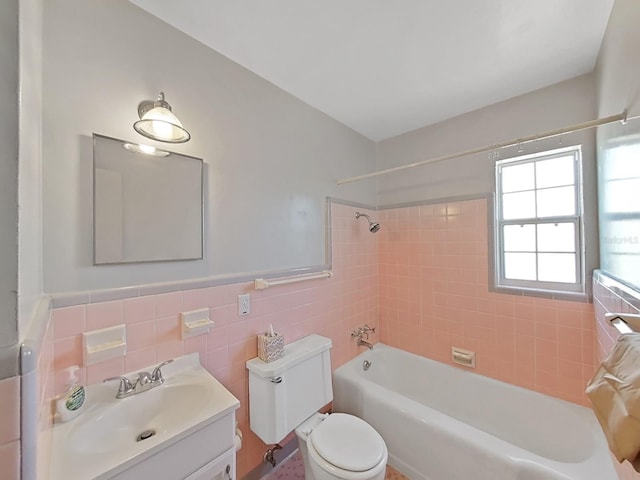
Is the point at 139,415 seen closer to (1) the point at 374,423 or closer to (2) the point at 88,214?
(2) the point at 88,214

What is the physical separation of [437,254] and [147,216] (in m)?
2.18

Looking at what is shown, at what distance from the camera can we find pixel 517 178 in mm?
1990

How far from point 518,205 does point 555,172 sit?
1.03ft

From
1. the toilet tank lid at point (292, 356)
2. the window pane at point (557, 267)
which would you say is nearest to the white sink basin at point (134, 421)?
the toilet tank lid at point (292, 356)

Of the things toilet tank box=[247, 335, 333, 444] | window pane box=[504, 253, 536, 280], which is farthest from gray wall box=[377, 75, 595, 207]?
toilet tank box=[247, 335, 333, 444]

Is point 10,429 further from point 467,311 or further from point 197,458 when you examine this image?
point 467,311

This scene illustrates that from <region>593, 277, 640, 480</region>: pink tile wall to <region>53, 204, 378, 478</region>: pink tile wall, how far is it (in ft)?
5.05

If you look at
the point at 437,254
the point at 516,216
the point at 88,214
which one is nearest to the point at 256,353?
the point at 88,214

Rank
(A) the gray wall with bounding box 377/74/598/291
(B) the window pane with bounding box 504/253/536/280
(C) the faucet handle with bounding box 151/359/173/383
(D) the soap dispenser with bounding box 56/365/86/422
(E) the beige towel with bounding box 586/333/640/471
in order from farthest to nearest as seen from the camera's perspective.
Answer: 1. (B) the window pane with bounding box 504/253/536/280
2. (A) the gray wall with bounding box 377/74/598/291
3. (C) the faucet handle with bounding box 151/359/173/383
4. (D) the soap dispenser with bounding box 56/365/86/422
5. (E) the beige towel with bounding box 586/333/640/471

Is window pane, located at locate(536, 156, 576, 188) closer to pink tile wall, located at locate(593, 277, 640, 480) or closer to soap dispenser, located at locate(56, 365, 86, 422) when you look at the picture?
pink tile wall, located at locate(593, 277, 640, 480)

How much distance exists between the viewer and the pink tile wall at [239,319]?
1026mm

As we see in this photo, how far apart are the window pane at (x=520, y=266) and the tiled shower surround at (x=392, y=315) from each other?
0.62 feet

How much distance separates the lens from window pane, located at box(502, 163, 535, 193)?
1943 mm

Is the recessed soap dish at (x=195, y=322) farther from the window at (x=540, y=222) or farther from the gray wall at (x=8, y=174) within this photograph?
the window at (x=540, y=222)
